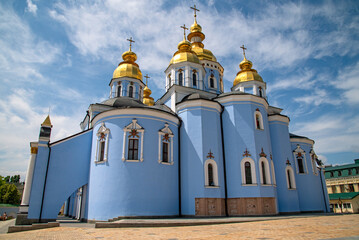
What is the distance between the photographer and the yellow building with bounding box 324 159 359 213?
1192 inches

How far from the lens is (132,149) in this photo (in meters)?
14.7

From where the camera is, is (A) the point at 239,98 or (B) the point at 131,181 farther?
(A) the point at 239,98

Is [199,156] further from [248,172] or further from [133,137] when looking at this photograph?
[133,137]

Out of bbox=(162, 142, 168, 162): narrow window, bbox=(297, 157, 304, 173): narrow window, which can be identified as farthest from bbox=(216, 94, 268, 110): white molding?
bbox=(297, 157, 304, 173): narrow window

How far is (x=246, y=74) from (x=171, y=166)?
13868mm

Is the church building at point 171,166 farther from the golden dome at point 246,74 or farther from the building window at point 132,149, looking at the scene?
the golden dome at point 246,74

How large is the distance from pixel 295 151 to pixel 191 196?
10.2m

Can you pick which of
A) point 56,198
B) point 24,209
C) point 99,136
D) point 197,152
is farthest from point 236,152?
point 24,209

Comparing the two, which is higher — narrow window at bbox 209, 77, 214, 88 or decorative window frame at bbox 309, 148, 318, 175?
narrow window at bbox 209, 77, 214, 88

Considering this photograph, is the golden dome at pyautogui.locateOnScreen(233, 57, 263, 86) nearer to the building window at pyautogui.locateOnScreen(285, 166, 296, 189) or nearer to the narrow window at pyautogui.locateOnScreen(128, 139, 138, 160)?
the building window at pyautogui.locateOnScreen(285, 166, 296, 189)

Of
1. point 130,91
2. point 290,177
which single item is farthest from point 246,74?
point 130,91

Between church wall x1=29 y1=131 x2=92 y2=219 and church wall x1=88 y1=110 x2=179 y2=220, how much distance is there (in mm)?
942

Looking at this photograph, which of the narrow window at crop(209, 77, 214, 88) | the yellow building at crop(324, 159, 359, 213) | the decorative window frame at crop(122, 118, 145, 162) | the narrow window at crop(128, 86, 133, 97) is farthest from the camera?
the yellow building at crop(324, 159, 359, 213)

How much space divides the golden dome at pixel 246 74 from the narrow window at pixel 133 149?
14261mm
